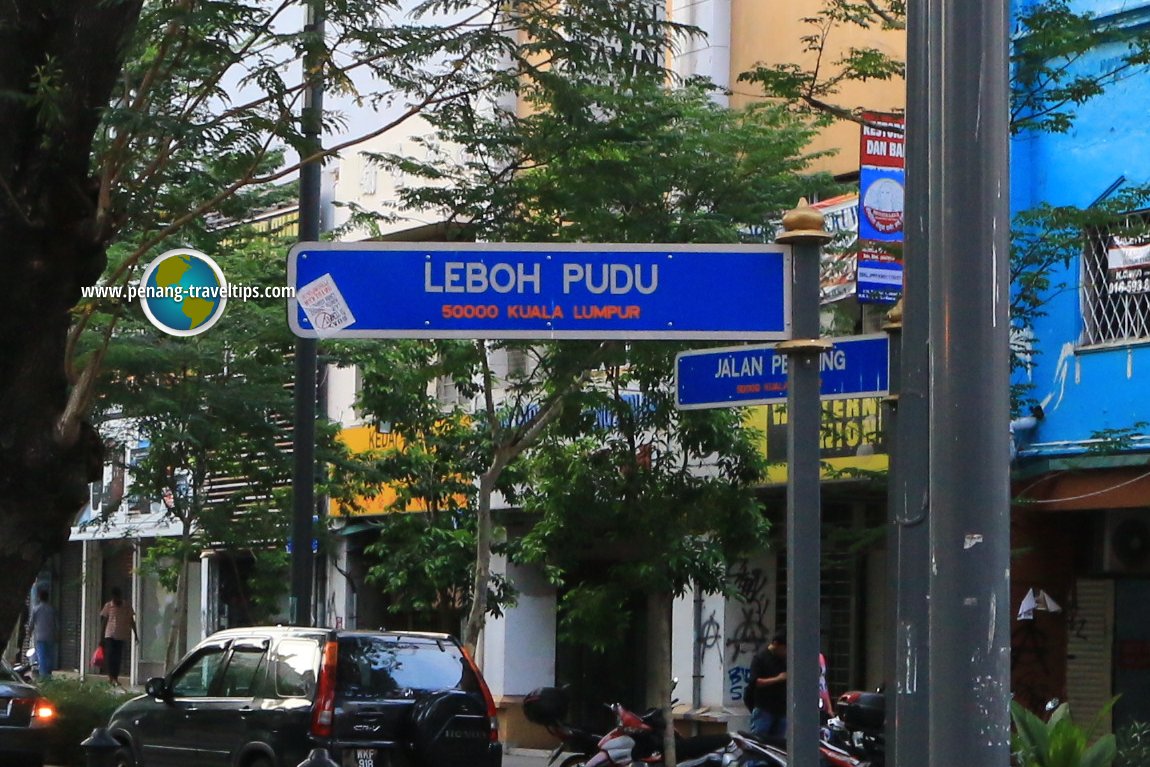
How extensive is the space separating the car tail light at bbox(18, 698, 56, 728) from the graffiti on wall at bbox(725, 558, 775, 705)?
7.39 m

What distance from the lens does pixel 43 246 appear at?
28.6 ft

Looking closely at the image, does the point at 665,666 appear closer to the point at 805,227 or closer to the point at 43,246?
the point at 43,246

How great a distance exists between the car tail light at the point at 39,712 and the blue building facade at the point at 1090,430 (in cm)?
839

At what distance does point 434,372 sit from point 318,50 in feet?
19.1

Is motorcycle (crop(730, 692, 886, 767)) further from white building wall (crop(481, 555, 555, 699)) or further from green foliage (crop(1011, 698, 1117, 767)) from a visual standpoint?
white building wall (crop(481, 555, 555, 699))

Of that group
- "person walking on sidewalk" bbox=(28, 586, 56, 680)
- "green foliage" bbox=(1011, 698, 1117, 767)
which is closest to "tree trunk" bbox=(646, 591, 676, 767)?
"green foliage" bbox=(1011, 698, 1117, 767)

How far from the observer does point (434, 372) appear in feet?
52.9

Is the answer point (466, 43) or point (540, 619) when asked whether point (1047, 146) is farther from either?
point (540, 619)

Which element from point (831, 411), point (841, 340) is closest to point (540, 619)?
point (831, 411)

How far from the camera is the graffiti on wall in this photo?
19109 mm

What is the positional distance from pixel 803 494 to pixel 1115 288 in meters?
11.3

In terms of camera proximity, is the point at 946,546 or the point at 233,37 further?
the point at 233,37

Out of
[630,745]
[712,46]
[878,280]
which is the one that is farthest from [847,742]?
[712,46]

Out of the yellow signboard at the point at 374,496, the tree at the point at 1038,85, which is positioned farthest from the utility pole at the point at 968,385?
the yellow signboard at the point at 374,496
